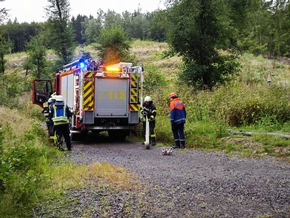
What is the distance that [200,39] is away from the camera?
18.3 metres

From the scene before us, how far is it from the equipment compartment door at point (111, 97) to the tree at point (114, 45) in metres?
16.4

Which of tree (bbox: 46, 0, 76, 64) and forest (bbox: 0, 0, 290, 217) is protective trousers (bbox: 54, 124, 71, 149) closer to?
forest (bbox: 0, 0, 290, 217)

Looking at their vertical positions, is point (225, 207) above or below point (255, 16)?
below

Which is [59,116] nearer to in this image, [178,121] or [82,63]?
[82,63]

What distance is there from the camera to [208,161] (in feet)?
28.2

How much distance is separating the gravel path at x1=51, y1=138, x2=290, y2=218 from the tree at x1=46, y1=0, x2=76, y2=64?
26827mm

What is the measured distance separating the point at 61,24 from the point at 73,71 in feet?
76.2

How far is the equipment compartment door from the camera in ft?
39.6

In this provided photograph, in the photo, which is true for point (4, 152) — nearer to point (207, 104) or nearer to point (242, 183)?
point (242, 183)

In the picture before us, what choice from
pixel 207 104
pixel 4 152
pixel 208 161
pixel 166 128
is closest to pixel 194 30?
pixel 207 104

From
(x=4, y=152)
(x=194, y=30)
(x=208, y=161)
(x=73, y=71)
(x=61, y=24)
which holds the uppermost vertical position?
(x=61, y=24)

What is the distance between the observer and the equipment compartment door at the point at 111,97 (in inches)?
475

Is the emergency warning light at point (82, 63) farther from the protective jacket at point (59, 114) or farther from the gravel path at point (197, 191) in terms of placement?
the gravel path at point (197, 191)

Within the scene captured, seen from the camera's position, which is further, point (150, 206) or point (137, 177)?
point (137, 177)
